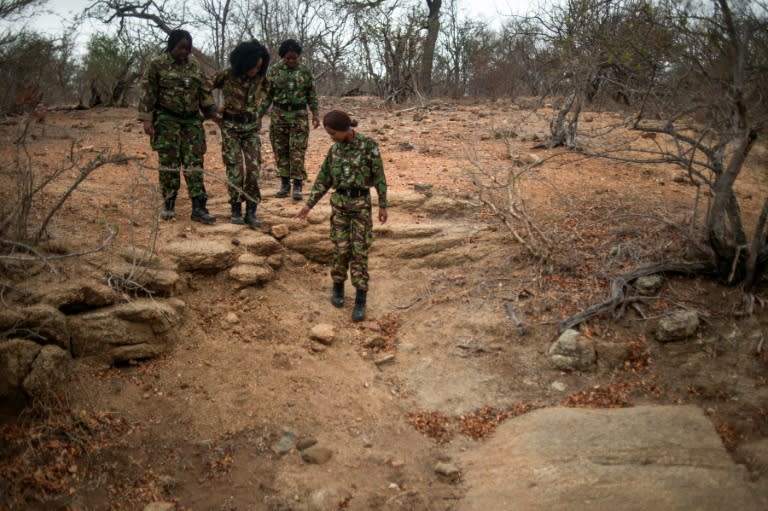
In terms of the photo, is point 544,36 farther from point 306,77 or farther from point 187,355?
point 187,355

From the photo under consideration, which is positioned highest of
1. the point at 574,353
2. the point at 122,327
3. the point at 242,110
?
the point at 242,110

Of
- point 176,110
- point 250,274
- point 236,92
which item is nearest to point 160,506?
point 250,274

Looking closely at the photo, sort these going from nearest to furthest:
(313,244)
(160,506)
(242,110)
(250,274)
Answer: (160,506)
(250,274)
(242,110)
(313,244)

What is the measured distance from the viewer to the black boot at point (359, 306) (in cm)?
453

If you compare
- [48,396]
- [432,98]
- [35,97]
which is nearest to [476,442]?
[48,396]

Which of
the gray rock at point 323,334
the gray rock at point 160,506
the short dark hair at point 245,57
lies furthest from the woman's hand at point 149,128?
the gray rock at point 160,506

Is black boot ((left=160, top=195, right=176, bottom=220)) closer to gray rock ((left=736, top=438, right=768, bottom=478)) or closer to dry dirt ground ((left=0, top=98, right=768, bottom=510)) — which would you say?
dry dirt ground ((left=0, top=98, right=768, bottom=510))

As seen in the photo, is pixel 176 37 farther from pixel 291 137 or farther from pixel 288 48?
pixel 291 137

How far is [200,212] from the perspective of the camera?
4.95 metres

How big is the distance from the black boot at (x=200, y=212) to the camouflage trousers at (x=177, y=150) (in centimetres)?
7

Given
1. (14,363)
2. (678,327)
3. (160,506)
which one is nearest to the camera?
(160,506)

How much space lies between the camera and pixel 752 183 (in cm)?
682

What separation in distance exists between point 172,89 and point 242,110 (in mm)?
559

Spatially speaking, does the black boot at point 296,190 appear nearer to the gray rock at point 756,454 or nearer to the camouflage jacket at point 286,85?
the camouflage jacket at point 286,85
